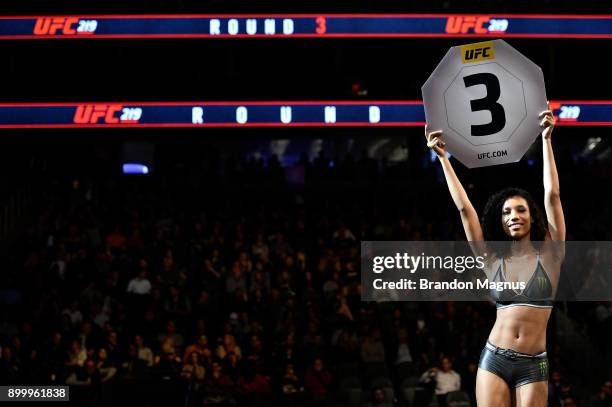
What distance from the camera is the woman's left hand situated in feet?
16.9

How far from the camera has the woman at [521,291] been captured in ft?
16.1

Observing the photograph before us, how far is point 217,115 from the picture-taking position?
1086 centimetres

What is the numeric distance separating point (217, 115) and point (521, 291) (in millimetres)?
6605

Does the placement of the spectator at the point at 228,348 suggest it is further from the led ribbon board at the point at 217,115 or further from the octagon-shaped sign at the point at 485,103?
the octagon-shaped sign at the point at 485,103

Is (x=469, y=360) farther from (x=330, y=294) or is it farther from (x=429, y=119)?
(x=429, y=119)

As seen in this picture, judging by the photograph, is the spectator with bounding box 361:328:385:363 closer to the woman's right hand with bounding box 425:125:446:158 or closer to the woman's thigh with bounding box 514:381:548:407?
the woman's right hand with bounding box 425:125:446:158

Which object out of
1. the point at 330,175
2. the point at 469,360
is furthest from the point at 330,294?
the point at 330,175

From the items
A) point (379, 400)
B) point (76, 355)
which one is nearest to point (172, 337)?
point (76, 355)

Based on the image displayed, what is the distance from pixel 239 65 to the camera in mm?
16344

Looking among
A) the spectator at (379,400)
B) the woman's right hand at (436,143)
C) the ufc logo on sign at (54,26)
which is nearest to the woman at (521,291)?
the woman's right hand at (436,143)

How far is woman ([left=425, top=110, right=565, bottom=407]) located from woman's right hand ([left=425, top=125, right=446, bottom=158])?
0.18 metres

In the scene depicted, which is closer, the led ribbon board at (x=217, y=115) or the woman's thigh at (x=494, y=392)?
the woman's thigh at (x=494, y=392)

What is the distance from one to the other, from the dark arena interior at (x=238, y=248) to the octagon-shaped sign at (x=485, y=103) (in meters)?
4.90

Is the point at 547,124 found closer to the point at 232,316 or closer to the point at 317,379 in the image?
the point at 317,379
